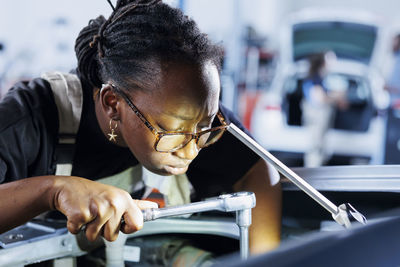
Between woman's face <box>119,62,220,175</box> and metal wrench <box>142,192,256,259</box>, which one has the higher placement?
woman's face <box>119,62,220,175</box>

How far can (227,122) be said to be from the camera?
0.99 metres

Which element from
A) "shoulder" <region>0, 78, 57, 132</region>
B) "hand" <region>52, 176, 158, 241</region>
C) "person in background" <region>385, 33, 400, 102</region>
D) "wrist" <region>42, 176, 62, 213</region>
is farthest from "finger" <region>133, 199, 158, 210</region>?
"person in background" <region>385, 33, 400, 102</region>

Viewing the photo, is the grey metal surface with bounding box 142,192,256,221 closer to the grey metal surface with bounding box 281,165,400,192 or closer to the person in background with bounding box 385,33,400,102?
the grey metal surface with bounding box 281,165,400,192

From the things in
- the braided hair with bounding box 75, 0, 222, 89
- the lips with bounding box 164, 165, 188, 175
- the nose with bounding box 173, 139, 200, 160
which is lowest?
the lips with bounding box 164, 165, 188, 175

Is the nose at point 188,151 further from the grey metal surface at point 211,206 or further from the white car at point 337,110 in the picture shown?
the white car at point 337,110

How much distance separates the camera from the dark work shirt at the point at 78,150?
0.95 meters

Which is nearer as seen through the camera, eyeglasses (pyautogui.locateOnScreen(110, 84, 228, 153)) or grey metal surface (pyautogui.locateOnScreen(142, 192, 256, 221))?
grey metal surface (pyautogui.locateOnScreen(142, 192, 256, 221))

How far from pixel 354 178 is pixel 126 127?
0.51 m

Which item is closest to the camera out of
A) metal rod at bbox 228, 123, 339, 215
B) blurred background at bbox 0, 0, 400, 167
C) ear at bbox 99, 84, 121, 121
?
metal rod at bbox 228, 123, 339, 215

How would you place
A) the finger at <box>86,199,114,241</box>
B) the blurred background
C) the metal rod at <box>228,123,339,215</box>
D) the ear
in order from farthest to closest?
the blurred background < the ear < the metal rod at <box>228,123,339,215</box> < the finger at <box>86,199,114,241</box>

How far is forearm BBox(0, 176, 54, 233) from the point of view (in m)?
0.79

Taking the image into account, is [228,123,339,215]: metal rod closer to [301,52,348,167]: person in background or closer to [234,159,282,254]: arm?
[234,159,282,254]: arm

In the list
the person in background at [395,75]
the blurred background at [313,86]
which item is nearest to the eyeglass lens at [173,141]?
the blurred background at [313,86]

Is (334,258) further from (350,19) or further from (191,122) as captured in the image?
(350,19)
